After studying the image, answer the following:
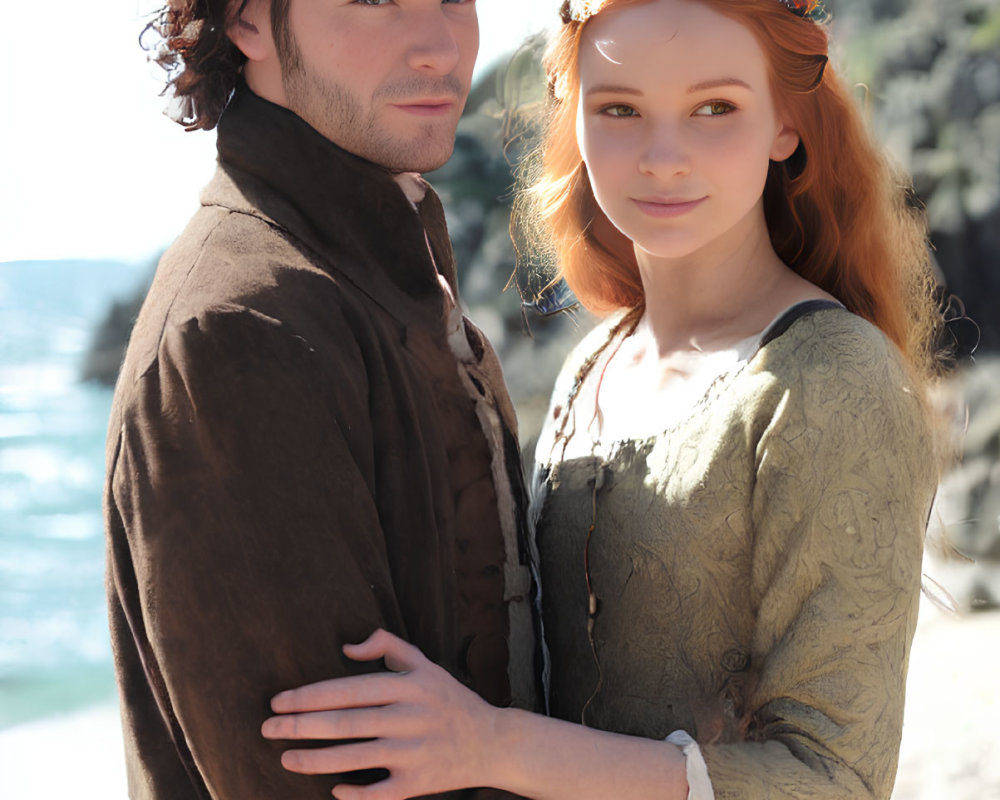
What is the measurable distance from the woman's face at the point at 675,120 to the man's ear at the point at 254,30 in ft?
1.67

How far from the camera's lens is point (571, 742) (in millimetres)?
1383

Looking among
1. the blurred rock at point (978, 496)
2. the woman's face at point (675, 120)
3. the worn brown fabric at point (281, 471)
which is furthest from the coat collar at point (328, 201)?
the blurred rock at point (978, 496)

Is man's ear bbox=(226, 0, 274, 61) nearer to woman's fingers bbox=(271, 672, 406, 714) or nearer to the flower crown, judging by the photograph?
the flower crown

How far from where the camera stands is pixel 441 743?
1261 millimetres

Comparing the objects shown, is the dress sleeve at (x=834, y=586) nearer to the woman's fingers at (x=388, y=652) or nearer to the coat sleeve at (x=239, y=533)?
the woman's fingers at (x=388, y=652)

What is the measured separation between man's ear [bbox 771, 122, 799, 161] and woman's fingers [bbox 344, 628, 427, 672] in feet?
3.30

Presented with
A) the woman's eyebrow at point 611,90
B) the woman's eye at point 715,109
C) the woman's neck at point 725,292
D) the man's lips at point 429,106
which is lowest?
the woman's neck at point 725,292

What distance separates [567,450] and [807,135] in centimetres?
65

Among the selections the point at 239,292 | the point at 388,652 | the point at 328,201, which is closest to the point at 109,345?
the point at 328,201

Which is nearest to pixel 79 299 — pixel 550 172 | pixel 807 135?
pixel 550 172

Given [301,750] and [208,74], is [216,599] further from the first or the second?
[208,74]

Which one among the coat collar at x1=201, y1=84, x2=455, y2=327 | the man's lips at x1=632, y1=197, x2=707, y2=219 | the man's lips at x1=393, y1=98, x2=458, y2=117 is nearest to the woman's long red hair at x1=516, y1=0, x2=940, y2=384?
the man's lips at x1=632, y1=197, x2=707, y2=219

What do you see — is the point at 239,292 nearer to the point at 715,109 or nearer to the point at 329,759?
the point at 329,759

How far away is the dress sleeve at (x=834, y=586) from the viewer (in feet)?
4.66
